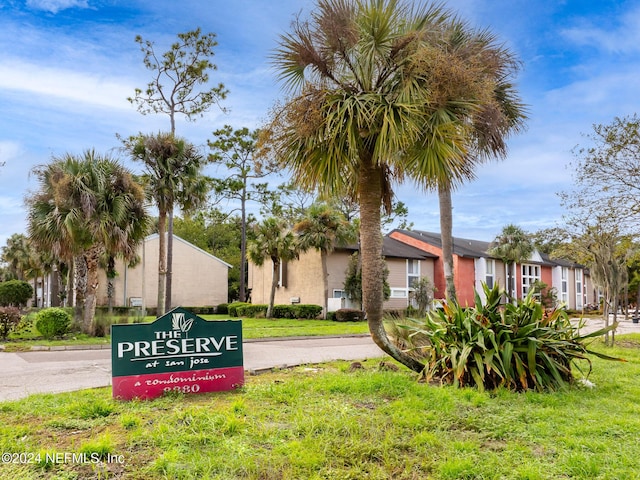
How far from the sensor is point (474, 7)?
10.4 m

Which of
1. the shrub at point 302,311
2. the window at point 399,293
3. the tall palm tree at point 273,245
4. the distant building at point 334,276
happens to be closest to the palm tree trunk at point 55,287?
the distant building at point 334,276

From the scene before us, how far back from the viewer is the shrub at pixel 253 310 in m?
34.0

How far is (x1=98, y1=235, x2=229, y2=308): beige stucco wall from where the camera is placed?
1485 inches

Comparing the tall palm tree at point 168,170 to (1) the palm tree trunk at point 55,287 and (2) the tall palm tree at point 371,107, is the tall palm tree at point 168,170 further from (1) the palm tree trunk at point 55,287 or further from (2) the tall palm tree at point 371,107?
(1) the palm tree trunk at point 55,287

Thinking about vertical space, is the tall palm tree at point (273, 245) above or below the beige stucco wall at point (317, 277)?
above

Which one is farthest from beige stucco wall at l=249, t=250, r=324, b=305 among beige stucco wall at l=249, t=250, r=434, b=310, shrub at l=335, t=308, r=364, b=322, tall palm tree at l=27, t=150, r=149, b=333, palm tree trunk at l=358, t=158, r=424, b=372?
palm tree trunk at l=358, t=158, r=424, b=372

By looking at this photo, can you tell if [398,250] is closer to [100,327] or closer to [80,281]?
[80,281]

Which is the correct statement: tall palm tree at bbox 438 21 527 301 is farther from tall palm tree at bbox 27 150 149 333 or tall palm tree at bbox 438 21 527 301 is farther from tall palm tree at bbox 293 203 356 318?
tall palm tree at bbox 293 203 356 318

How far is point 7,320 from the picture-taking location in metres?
16.7

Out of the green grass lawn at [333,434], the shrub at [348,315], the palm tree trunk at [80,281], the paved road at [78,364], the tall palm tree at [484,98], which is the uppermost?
the tall palm tree at [484,98]

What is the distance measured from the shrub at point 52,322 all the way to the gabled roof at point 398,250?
19747 millimetres

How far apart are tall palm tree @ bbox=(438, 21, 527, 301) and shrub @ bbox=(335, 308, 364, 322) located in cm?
1619

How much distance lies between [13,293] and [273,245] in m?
26.4

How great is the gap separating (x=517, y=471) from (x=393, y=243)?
3600 centimetres
